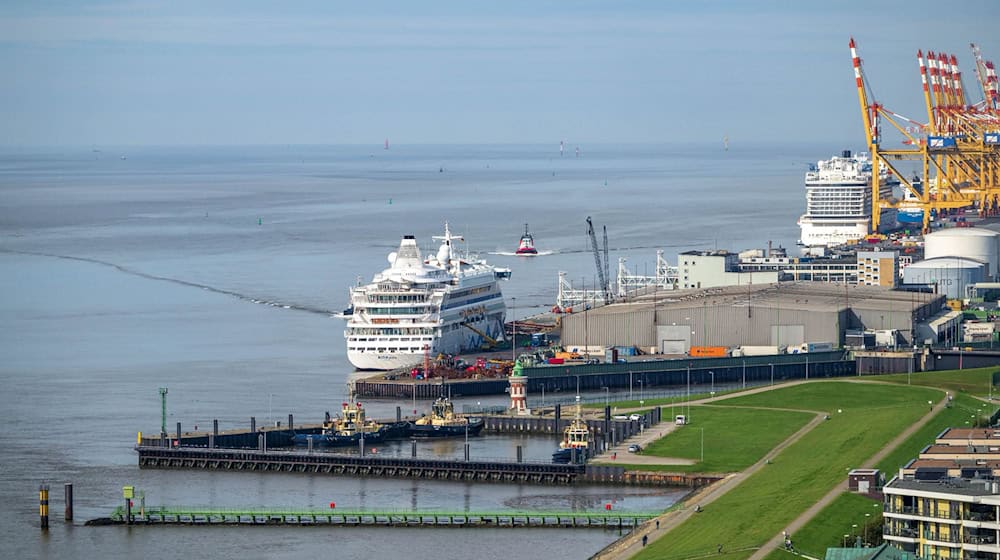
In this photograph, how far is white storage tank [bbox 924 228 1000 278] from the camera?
4798 inches

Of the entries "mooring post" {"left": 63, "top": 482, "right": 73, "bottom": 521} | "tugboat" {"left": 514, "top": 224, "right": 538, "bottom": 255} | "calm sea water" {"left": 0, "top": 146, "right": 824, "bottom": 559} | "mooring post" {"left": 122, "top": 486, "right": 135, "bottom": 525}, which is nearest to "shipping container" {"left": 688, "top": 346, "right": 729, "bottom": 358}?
"calm sea water" {"left": 0, "top": 146, "right": 824, "bottom": 559}

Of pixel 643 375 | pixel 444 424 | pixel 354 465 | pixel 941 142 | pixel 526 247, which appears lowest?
pixel 354 465

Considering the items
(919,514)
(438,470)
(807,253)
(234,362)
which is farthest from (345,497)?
(807,253)

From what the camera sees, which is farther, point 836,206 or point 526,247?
point 836,206

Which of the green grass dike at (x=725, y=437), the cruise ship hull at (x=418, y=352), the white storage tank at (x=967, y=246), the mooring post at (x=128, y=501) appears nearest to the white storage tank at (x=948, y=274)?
the white storage tank at (x=967, y=246)

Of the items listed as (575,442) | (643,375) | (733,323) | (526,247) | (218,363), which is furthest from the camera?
(526,247)

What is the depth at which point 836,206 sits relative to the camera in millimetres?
153875

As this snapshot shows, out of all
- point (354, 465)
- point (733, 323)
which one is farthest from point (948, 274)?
point (354, 465)

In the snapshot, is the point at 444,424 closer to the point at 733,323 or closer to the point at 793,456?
the point at 793,456

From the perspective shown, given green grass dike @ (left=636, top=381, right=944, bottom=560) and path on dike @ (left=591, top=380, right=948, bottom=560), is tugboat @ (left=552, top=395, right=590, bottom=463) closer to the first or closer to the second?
path on dike @ (left=591, top=380, right=948, bottom=560)

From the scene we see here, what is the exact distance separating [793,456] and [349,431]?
1539cm

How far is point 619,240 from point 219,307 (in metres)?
51.8

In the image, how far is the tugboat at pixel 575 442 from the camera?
68.3 metres

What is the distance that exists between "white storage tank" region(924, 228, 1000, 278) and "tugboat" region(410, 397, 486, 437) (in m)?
50.9
